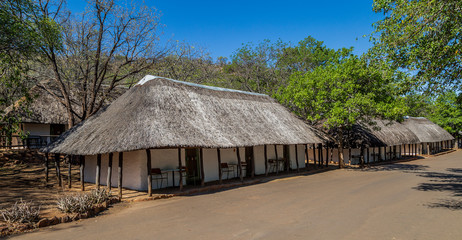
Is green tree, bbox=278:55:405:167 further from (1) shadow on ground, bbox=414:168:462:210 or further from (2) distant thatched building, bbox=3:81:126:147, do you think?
(2) distant thatched building, bbox=3:81:126:147

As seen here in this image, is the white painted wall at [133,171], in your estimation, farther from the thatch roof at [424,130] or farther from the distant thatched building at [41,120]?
the thatch roof at [424,130]

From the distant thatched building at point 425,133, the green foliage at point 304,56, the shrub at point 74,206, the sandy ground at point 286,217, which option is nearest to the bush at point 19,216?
the sandy ground at point 286,217

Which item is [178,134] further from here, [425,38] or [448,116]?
[448,116]

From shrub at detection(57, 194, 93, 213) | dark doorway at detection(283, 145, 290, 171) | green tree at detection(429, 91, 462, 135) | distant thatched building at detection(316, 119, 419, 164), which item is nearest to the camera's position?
shrub at detection(57, 194, 93, 213)

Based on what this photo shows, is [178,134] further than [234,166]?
No

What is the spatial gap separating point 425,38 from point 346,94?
9.72 m

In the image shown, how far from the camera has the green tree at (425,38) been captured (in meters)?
8.18

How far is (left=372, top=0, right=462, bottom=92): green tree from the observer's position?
818 cm

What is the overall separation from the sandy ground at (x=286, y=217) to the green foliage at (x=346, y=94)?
22.7 feet

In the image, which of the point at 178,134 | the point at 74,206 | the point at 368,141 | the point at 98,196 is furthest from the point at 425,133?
the point at 74,206

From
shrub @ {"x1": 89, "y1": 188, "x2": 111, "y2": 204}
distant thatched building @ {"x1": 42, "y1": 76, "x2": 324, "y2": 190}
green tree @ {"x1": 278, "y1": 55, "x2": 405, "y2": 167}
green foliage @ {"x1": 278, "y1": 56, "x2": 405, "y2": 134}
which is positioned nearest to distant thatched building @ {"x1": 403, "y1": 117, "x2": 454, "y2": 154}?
green tree @ {"x1": 278, "y1": 55, "x2": 405, "y2": 167}

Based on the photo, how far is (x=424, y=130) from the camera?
35906mm

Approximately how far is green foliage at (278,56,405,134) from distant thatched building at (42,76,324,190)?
7.70 ft

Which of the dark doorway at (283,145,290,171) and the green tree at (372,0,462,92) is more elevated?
the green tree at (372,0,462,92)
